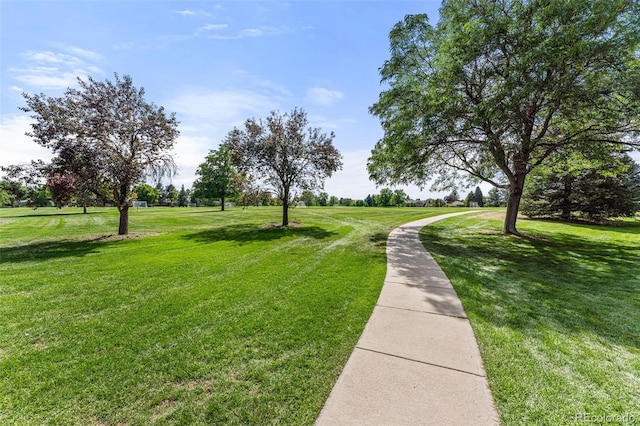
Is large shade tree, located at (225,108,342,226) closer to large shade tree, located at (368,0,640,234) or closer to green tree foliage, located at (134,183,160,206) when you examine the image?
large shade tree, located at (368,0,640,234)

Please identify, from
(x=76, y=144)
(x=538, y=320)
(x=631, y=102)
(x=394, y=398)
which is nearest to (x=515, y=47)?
(x=631, y=102)

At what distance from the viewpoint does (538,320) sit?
3926 mm

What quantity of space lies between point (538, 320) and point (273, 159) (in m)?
13.9

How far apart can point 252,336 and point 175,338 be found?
969mm

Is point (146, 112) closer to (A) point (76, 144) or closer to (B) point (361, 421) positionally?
(A) point (76, 144)

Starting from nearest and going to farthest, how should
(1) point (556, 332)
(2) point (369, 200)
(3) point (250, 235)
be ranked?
(1) point (556, 332)
(3) point (250, 235)
(2) point (369, 200)

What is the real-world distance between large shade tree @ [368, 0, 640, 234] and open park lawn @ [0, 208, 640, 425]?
523cm

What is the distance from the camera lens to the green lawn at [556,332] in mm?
2287

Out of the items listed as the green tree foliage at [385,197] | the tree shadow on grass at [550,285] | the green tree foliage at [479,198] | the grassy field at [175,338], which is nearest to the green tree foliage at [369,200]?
the green tree foliage at [385,197]

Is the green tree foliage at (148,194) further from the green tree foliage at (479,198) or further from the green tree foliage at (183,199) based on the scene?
the green tree foliage at (479,198)

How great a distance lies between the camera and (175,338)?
3.33 metres

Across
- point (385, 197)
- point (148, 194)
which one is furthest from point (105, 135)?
point (385, 197)

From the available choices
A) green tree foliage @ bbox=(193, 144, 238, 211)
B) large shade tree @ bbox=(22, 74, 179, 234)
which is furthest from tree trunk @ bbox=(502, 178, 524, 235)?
green tree foliage @ bbox=(193, 144, 238, 211)

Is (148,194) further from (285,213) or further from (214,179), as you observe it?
(285,213)
